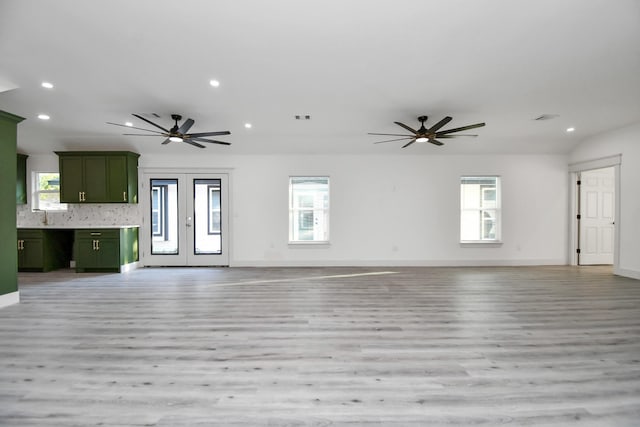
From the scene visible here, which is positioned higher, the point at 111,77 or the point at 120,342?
the point at 111,77

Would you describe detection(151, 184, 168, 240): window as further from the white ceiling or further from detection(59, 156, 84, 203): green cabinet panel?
the white ceiling

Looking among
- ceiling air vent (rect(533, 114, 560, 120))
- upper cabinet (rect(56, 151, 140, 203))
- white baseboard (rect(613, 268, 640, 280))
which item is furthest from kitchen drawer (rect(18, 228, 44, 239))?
white baseboard (rect(613, 268, 640, 280))

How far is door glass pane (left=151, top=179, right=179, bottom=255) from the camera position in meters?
6.59

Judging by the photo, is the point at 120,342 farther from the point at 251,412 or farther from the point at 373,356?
the point at 373,356

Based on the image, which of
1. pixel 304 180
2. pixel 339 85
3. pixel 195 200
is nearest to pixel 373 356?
pixel 339 85

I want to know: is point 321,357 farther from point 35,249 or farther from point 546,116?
point 35,249

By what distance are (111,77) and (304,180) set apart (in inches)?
162

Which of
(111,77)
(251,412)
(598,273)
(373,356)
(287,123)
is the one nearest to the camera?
(251,412)

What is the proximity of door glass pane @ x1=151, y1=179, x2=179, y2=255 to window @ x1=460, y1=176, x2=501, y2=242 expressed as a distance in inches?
266

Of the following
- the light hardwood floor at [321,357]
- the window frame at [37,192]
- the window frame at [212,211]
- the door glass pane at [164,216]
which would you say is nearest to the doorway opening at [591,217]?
the light hardwood floor at [321,357]

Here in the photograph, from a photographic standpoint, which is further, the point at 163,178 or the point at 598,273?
the point at 163,178

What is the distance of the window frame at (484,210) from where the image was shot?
6.72 m

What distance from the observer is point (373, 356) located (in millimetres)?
2387

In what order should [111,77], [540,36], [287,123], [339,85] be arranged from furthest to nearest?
[287,123]
[339,85]
[111,77]
[540,36]
